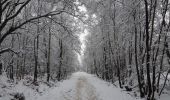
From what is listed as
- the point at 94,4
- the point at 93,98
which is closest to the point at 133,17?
the point at 94,4

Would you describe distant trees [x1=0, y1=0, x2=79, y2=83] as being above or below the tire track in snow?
above

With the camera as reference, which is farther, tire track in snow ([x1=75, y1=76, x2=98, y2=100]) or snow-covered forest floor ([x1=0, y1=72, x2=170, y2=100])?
tire track in snow ([x1=75, y1=76, x2=98, y2=100])

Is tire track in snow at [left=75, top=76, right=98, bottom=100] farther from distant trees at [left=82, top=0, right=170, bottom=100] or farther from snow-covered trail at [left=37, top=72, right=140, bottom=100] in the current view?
distant trees at [left=82, top=0, right=170, bottom=100]

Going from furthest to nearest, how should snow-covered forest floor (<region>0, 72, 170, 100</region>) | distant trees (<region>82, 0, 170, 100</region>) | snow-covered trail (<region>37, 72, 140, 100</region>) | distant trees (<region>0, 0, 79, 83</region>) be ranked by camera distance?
snow-covered trail (<region>37, 72, 140, 100</region>) → snow-covered forest floor (<region>0, 72, 170, 100</region>) → distant trees (<region>82, 0, 170, 100</region>) → distant trees (<region>0, 0, 79, 83</region>)

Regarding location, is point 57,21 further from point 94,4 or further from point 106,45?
point 106,45

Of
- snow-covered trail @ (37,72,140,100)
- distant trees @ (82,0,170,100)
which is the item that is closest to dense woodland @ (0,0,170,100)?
distant trees @ (82,0,170,100)

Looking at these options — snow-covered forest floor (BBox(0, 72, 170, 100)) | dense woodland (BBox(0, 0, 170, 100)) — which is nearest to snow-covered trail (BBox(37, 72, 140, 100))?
snow-covered forest floor (BBox(0, 72, 170, 100))

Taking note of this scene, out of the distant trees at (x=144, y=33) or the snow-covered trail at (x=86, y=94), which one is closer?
the distant trees at (x=144, y=33)

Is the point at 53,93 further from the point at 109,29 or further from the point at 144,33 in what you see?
the point at 109,29

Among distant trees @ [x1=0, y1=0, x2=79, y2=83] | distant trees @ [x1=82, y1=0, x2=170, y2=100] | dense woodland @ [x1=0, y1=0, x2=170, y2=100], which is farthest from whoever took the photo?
distant trees @ [x1=82, y1=0, x2=170, y2=100]

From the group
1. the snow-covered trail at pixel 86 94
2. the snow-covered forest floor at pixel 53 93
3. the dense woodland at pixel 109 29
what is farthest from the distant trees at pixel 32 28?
the snow-covered trail at pixel 86 94

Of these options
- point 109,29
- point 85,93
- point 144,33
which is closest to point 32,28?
point 85,93

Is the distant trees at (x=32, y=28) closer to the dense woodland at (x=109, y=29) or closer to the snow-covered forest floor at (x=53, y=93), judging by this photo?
the dense woodland at (x=109, y=29)

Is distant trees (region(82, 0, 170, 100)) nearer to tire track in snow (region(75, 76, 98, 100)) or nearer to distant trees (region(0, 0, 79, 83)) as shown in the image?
distant trees (region(0, 0, 79, 83))
